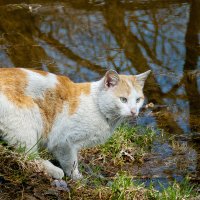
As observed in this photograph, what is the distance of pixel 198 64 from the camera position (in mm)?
10023

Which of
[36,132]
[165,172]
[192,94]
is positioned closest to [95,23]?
[192,94]

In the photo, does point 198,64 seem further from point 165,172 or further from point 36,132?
point 36,132

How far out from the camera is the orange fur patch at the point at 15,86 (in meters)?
5.14

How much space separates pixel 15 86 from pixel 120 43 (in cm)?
600

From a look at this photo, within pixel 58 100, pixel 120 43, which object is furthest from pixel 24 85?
pixel 120 43

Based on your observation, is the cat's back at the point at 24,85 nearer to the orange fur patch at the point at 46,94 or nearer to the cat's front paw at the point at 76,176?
the orange fur patch at the point at 46,94

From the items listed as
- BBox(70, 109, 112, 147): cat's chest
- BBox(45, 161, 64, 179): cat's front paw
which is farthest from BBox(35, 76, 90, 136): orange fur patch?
BBox(45, 161, 64, 179): cat's front paw

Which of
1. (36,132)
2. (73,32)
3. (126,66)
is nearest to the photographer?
(36,132)

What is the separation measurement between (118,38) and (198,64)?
76.9 inches

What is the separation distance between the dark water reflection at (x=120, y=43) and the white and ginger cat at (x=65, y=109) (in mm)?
2288

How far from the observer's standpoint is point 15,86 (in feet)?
17.2

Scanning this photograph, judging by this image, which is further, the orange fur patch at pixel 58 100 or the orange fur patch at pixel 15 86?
the orange fur patch at pixel 58 100

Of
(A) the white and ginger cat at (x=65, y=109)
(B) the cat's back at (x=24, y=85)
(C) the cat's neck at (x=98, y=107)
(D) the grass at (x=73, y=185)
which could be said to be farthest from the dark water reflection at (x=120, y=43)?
(B) the cat's back at (x=24, y=85)

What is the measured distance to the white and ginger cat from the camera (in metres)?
5.22
